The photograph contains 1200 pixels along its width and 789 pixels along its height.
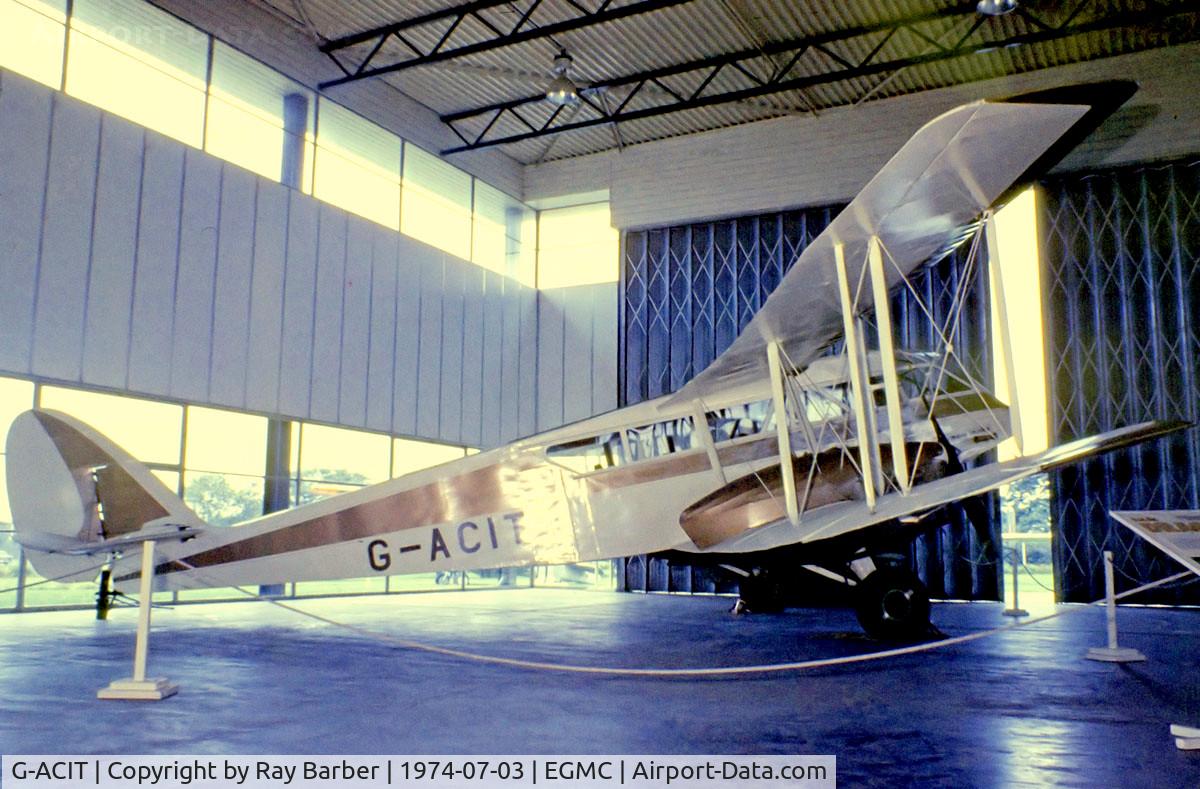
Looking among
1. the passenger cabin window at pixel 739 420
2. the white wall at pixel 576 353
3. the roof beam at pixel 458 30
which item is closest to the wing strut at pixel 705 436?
the passenger cabin window at pixel 739 420

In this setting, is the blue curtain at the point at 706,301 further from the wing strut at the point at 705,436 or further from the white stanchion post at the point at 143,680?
the white stanchion post at the point at 143,680

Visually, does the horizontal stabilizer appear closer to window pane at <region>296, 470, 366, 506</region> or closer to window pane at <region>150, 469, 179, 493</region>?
window pane at <region>150, 469, 179, 493</region>

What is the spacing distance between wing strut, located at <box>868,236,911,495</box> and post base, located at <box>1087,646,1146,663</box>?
8.45ft

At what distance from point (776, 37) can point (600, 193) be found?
6440 millimetres

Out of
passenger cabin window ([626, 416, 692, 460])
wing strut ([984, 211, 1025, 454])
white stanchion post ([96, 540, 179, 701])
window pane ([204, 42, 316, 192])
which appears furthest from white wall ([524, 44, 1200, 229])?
white stanchion post ([96, 540, 179, 701])

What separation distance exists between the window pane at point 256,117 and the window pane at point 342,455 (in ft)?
14.6

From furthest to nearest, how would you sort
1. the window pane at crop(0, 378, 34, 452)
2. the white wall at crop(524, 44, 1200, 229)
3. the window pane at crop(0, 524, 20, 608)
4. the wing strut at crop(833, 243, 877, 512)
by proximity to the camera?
the white wall at crop(524, 44, 1200, 229), the window pane at crop(0, 524, 20, 608), the window pane at crop(0, 378, 34, 452), the wing strut at crop(833, 243, 877, 512)

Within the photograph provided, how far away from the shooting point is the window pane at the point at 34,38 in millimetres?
11680

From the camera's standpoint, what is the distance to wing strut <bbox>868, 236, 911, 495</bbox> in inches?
234

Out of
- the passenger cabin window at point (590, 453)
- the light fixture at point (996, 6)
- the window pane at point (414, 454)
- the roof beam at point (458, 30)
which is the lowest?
the passenger cabin window at point (590, 453)

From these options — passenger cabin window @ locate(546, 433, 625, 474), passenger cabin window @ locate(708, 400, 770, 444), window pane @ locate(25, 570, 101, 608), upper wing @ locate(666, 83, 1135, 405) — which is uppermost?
upper wing @ locate(666, 83, 1135, 405)

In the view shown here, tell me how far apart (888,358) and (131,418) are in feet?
37.0

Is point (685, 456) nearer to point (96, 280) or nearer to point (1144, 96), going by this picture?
point (96, 280)
